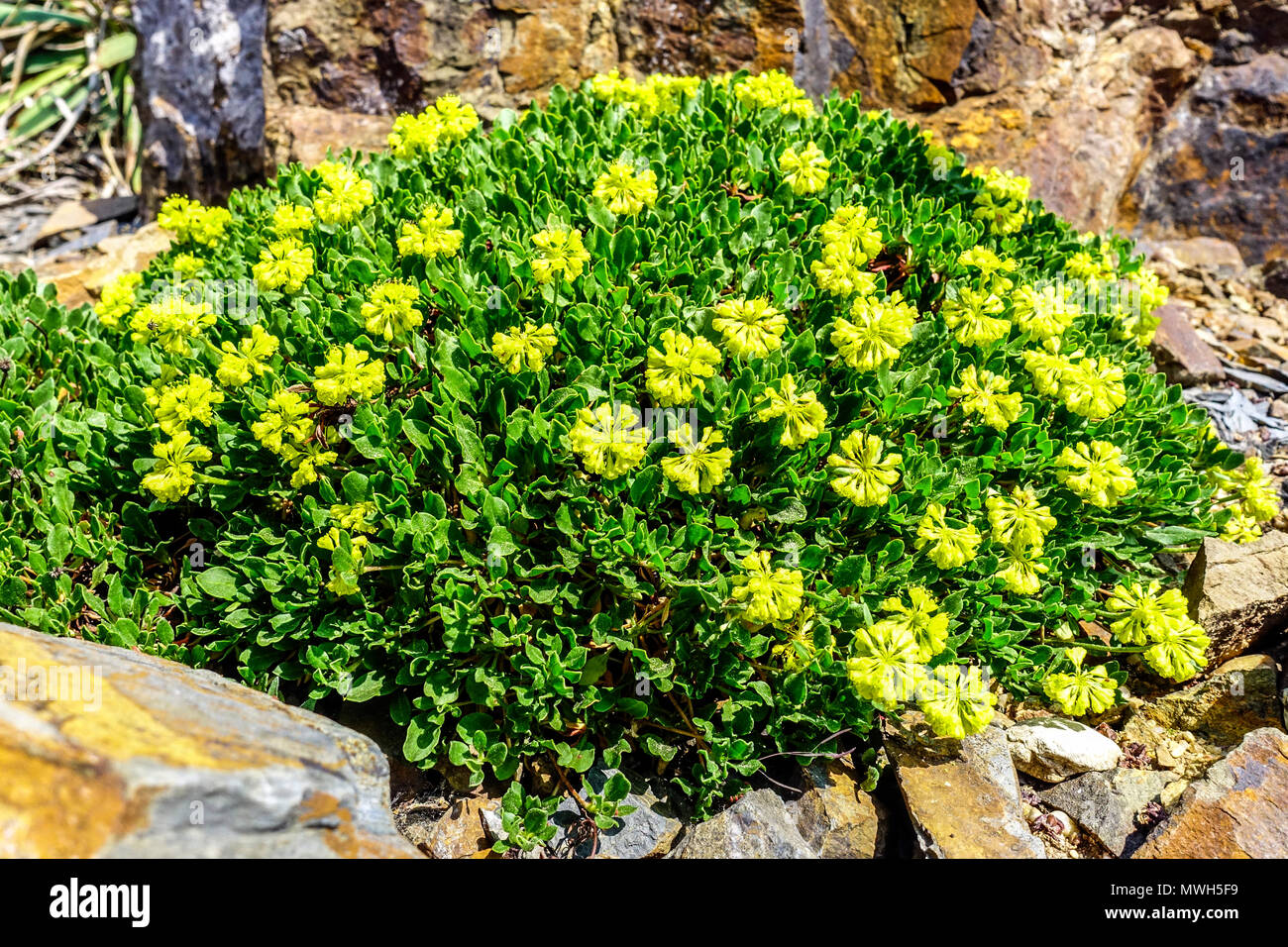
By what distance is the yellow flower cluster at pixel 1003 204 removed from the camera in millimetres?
4225

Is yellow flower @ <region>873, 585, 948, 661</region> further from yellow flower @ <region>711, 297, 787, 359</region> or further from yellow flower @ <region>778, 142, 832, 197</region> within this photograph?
yellow flower @ <region>778, 142, 832, 197</region>

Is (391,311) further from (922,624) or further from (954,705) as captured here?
(954,705)

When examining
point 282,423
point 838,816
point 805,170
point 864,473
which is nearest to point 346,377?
point 282,423

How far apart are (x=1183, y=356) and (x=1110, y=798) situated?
295 centimetres

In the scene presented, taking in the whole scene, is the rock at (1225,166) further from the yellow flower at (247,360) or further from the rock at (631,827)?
the yellow flower at (247,360)

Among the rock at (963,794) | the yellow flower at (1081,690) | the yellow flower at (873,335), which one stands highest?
the yellow flower at (873,335)

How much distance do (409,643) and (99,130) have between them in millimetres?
8428

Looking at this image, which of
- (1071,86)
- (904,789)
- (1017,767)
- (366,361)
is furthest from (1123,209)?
(366,361)

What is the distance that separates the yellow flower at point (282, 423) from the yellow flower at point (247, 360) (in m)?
0.14

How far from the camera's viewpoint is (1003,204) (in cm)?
430

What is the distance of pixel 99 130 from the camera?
9172 millimetres

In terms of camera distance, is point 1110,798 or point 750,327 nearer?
point 750,327

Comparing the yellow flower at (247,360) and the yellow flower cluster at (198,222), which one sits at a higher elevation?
the yellow flower cluster at (198,222)

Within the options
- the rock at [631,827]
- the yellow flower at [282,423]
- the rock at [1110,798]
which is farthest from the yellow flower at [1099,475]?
the yellow flower at [282,423]
